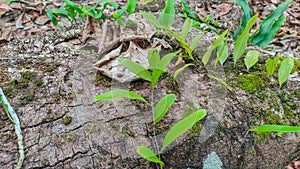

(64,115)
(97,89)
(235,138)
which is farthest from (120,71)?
(235,138)

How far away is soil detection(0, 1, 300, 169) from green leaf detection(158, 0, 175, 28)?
0.61 ft

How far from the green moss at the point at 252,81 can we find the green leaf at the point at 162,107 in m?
0.42

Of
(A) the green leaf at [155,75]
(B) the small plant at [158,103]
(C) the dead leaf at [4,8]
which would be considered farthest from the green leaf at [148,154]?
(C) the dead leaf at [4,8]

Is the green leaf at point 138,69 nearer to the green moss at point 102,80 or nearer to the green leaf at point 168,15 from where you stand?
the green moss at point 102,80

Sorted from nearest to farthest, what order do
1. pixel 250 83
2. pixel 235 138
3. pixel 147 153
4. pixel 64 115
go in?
pixel 147 153 → pixel 64 115 → pixel 235 138 → pixel 250 83

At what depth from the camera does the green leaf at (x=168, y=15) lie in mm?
1331

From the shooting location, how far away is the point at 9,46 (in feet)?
4.72

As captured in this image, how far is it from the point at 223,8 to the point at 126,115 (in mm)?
2013

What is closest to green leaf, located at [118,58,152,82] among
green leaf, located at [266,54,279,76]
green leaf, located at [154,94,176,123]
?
green leaf, located at [154,94,176,123]

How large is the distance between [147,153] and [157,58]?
1.16 feet

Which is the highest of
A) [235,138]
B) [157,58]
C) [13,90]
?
[157,58]

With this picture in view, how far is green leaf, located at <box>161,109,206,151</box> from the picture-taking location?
91cm

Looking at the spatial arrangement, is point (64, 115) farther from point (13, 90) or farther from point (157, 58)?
point (157, 58)

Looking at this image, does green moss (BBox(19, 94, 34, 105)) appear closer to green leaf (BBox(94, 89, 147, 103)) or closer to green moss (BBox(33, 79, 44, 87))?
green moss (BBox(33, 79, 44, 87))
